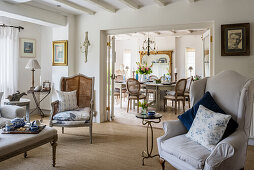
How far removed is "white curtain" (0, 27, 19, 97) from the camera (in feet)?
16.3

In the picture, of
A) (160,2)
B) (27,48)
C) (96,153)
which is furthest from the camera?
(27,48)

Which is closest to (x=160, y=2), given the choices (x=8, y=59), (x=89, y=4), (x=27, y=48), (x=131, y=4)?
(x=131, y=4)

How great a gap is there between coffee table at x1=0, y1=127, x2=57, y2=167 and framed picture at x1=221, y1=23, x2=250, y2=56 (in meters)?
3.16

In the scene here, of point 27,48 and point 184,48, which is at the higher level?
point 184,48

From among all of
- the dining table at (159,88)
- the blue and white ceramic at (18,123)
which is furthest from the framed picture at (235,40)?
the blue and white ceramic at (18,123)

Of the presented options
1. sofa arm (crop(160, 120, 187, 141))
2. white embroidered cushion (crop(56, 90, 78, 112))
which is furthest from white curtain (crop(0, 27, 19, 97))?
sofa arm (crop(160, 120, 187, 141))

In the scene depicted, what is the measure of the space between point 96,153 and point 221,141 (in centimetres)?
184

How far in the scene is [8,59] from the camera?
16.6 ft

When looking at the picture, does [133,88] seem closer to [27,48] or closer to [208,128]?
[27,48]

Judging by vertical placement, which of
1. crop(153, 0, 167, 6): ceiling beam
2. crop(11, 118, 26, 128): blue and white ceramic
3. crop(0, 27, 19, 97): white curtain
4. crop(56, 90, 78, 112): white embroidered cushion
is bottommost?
crop(11, 118, 26, 128): blue and white ceramic

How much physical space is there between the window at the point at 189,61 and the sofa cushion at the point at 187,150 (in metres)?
7.41

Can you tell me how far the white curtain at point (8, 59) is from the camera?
496 cm

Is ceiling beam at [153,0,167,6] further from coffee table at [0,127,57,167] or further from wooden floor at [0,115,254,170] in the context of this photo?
coffee table at [0,127,57,167]

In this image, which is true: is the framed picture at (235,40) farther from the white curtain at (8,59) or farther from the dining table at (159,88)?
the white curtain at (8,59)
